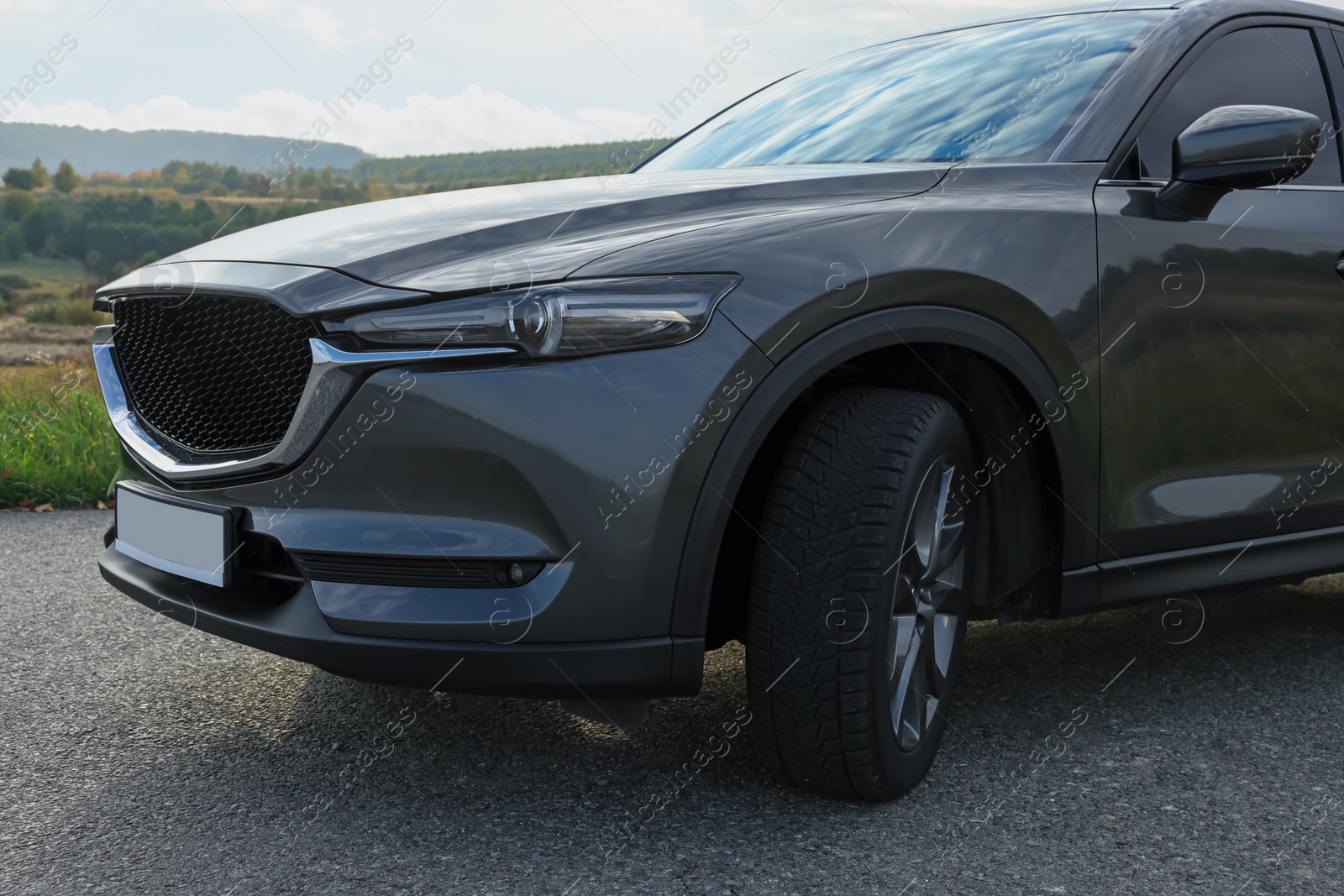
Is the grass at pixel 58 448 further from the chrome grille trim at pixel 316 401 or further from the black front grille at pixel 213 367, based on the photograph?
the chrome grille trim at pixel 316 401

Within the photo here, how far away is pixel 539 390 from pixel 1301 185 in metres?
2.24

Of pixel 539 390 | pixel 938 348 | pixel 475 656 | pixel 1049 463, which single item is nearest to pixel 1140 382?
pixel 1049 463

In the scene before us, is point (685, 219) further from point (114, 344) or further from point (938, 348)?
point (114, 344)

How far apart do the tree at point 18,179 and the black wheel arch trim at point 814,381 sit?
5027 centimetres

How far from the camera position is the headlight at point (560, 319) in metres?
1.89

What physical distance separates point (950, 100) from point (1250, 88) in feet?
2.74

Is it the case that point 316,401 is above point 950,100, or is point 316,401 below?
below

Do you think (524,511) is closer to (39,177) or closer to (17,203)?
(39,177)

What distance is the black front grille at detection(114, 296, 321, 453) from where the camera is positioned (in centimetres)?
207

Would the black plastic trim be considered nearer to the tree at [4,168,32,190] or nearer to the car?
the car

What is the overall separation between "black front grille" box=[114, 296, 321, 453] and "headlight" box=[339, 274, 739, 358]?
6.5 inches

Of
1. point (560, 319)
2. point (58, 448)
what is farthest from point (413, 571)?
point (58, 448)

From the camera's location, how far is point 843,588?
2.08 meters

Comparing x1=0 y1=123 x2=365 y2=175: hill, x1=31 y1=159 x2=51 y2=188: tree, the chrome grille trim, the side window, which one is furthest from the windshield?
x1=31 y1=159 x2=51 y2=188: tree
